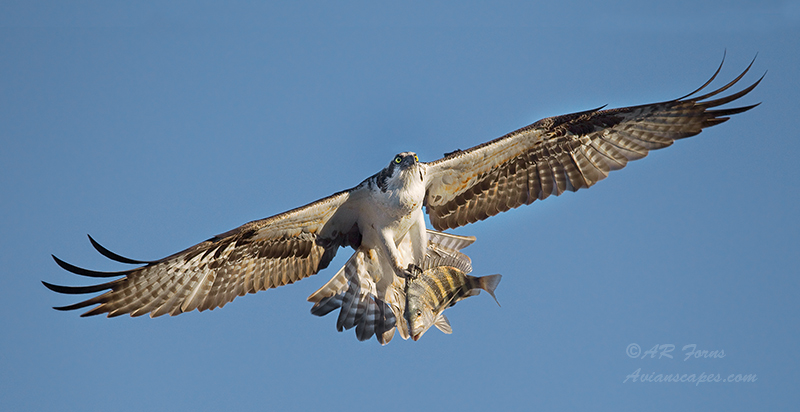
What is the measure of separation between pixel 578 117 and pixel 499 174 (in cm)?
150

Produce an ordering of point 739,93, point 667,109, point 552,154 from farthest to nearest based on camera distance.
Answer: point 552,154 → point 667,109 → point 739,93

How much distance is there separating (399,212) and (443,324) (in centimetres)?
178

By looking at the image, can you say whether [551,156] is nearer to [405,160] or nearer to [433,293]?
[405,160]

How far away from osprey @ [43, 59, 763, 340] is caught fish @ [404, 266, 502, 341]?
24.2 inches

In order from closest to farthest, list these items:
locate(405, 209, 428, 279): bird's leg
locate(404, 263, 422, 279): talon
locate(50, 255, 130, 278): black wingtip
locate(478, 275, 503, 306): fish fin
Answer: locate(50, 255, 130, 278): black wingtip < locate(478, 275, 503, 306): fish fin < locate(404, 263, 422, 279): talon < locate(405, 209, 428, 279): bird's leg

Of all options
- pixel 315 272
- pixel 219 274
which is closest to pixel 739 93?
pixel 315 272

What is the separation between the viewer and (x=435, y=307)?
29.5 feet

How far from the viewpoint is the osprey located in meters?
9.48

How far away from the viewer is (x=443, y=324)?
970 cm

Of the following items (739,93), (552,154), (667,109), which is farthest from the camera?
(552,154)

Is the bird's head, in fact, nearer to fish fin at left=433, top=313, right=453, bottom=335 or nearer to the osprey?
the osprey

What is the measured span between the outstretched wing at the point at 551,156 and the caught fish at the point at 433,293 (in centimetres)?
177

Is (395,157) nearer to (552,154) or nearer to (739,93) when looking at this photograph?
(552,154)

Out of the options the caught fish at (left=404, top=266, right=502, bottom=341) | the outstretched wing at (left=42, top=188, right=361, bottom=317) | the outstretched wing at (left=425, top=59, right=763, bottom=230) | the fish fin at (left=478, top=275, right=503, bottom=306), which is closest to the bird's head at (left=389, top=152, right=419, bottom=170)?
the outstretched wing at (left=425, top=59, right=763, bottom=230)
